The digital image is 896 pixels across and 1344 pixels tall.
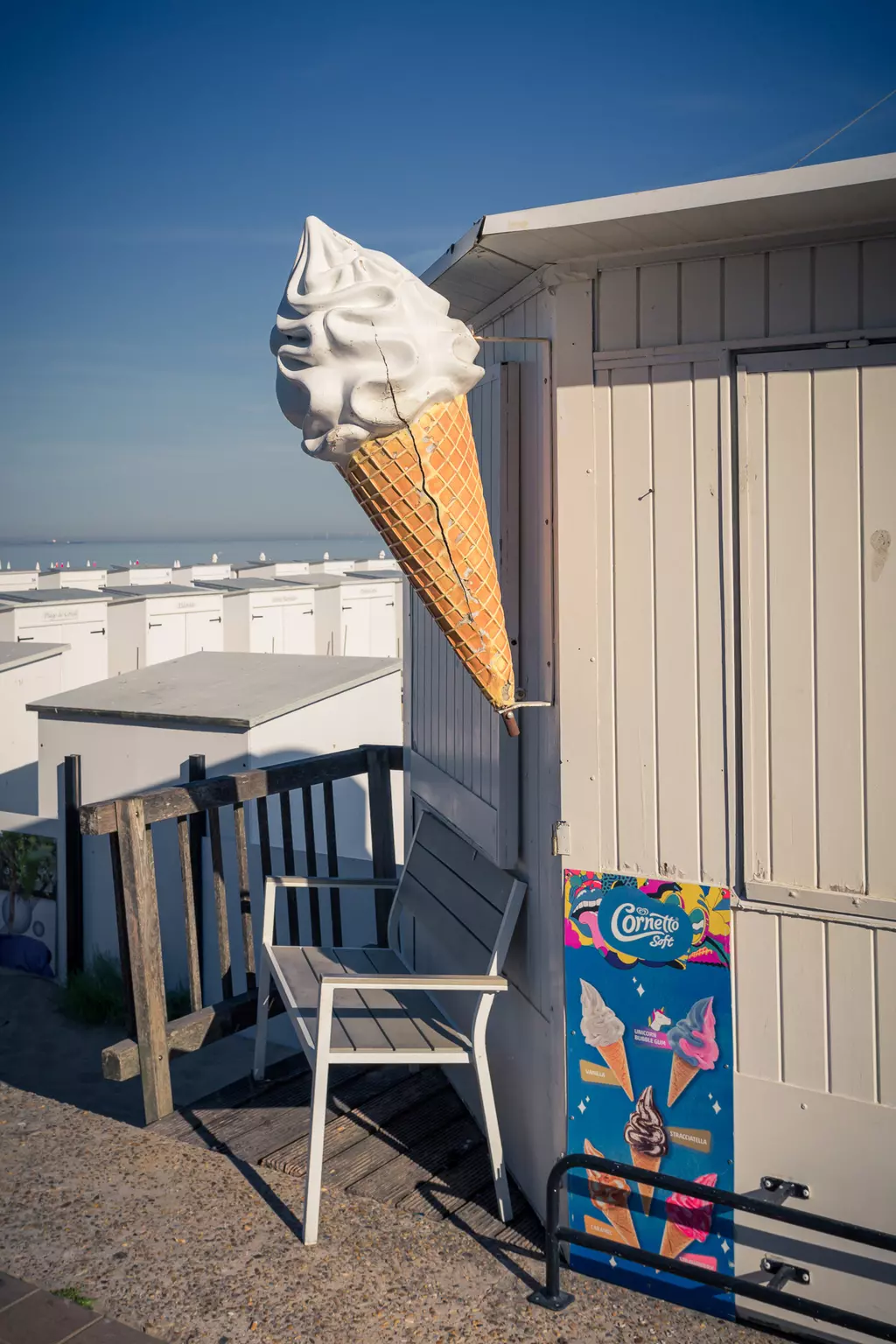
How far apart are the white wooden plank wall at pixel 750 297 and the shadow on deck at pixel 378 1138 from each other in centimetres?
270

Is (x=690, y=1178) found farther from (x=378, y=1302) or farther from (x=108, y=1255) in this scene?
(x=108, y=1255)

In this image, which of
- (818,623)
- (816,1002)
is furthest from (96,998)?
(818,623)

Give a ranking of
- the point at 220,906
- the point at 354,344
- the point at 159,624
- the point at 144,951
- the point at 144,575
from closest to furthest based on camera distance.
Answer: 1. the point at 354,344
2. the point at 144,951
3. the point at 220,906
4. the point at 159,624
5. the point at 144,575

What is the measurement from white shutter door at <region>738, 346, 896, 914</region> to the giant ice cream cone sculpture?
0.74 meters

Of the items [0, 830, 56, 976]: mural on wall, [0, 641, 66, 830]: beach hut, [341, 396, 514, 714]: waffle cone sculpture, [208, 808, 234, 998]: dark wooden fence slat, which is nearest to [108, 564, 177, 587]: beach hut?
[0, 641, 66, 830]: beach hut

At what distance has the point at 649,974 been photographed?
9.99ft

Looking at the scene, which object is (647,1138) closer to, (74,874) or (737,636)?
(737,636)

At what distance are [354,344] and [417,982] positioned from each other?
1830mm

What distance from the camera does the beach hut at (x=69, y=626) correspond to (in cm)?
1617

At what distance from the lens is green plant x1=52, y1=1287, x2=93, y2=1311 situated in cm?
302

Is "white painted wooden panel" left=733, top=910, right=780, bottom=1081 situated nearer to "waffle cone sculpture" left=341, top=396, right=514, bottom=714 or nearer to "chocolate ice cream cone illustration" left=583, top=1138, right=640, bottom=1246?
"chocolate ice cream cone illustration" left=583, top=1138, right=640, bottom=1246

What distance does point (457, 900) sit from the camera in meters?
3.90

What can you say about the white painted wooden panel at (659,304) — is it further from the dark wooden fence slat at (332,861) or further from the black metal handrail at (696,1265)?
the dark wooden fence slat at (332,861)

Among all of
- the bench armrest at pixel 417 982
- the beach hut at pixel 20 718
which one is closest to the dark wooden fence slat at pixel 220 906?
the bench armrest at pixel 417 982
